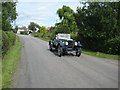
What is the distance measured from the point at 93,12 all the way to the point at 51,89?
49.0 feet

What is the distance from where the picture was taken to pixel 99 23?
18.4 metres

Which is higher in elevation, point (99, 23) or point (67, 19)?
point (67, 19)

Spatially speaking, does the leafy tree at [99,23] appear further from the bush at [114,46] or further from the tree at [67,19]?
the tree at [67,19]

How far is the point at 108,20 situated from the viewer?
56.1 feet

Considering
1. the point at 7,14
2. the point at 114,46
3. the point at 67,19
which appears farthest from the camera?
the point at 67,19

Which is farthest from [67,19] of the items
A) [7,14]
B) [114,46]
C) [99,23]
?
[114,46]

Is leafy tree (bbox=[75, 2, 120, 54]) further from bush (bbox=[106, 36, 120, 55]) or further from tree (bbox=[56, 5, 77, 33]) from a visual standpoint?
tree (bbox=[56, 5, 77, 33])

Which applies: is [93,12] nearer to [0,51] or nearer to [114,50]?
[114,50]

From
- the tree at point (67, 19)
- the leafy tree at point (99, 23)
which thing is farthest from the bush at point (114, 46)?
the tree at point (67, 19)

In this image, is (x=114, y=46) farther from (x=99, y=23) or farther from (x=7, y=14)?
(x=7, y=14)

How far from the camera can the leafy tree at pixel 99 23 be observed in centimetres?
1736

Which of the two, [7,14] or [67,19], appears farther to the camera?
[67,19]

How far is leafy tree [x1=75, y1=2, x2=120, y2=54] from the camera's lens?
17359mm

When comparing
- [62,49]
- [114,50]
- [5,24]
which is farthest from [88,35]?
[5,24]
